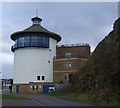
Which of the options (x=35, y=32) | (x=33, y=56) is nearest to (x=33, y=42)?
(x=35, y=32)

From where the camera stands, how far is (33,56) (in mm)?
76625

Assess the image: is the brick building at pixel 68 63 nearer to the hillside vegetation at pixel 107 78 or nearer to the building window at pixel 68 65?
the building window at pixel 68 65

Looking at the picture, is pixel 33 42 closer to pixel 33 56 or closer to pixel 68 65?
pixel 33 56

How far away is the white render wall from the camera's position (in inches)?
2995

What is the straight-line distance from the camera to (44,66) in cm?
7706

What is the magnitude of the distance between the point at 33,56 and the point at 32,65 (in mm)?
2247

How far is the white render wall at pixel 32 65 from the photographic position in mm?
76062

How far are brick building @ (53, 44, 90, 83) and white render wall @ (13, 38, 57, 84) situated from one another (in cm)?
190

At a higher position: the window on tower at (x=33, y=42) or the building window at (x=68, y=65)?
the window on tower at (x=33, y=42)

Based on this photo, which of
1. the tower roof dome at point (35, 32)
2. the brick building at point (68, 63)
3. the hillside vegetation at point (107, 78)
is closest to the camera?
the hillside vegetation at point (107, 78)

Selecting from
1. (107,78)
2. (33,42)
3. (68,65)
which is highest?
(33,42)

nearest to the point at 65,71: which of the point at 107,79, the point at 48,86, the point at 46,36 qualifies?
the point at 48,86

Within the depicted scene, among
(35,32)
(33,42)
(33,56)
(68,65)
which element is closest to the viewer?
(68,65)

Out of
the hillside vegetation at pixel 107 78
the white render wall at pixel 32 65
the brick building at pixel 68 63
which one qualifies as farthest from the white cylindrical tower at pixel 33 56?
the hillside vegetation at pixel 107 78
